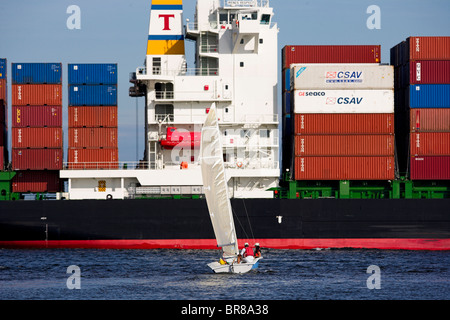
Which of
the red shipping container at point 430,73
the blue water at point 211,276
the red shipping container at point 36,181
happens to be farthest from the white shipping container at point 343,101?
the red shipping container at point 36,181

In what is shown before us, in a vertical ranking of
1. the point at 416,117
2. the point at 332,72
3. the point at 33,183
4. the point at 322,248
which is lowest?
the point at 322,248

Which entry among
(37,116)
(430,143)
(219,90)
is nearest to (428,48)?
(430,143)

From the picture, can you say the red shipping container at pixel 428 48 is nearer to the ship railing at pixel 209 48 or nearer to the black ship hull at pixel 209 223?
the black ship hull at pixel 209 223

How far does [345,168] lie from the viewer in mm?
44844

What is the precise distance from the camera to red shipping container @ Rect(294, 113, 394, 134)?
148 feet

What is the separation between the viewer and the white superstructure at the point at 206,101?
149 ft

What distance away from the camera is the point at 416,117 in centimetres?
4494

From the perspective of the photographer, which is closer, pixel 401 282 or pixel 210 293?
pixel 210 293

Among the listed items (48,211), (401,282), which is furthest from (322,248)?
(48,211)

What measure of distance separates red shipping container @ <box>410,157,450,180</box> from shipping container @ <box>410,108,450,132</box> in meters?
1.96

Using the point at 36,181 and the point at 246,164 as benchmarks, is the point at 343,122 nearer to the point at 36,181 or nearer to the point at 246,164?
the point at 246,164

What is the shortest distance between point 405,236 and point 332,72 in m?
11.7

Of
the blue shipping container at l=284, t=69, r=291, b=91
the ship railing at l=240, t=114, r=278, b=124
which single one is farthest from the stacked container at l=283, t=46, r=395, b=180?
the blue shipping container at l=284, t=69, r=291, b=91

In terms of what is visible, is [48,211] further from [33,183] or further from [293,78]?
[293,78]
